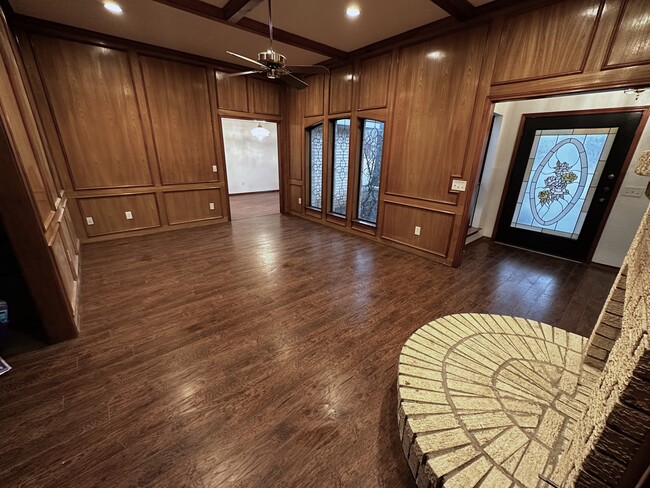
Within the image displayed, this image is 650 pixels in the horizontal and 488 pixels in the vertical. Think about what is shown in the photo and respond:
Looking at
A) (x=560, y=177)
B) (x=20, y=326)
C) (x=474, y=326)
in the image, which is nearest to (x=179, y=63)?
(x=20, y=326)

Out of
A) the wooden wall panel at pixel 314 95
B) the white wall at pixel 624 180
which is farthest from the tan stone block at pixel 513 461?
the wooden wall panel at pixel 314 95

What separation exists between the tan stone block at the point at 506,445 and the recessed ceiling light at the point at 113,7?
187 inches

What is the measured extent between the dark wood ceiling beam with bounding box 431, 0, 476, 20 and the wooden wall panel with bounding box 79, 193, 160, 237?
4.78 meters

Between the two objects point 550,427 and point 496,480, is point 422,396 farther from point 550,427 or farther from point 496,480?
point 550,427

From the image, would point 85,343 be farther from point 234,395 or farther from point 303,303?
point 303,303

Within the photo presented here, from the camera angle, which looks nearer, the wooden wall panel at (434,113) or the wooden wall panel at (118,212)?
the wooden wall panel at (434,113)

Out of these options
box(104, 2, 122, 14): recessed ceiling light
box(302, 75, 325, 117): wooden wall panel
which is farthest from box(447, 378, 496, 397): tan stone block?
box(302, 75, 325, 117): wooden wall panel

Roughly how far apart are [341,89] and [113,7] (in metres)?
3.00

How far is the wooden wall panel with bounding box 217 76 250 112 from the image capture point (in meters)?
4.71

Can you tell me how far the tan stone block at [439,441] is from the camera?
1023 millimetres

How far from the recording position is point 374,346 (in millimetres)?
2021

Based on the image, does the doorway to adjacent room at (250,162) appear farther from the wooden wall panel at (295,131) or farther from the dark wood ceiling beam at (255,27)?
the dark wood ceiling beam at (255,27)

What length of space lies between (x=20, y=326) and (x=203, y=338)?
152cm

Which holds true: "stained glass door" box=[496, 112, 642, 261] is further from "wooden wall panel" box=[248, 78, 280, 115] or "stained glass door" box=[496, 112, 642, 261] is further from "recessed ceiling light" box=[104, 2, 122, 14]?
"recessed ceiling light" box=[104, 2, 122, 14]
